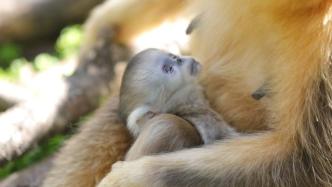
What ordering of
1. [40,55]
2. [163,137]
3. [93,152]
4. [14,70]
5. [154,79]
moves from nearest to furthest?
[163,137] → [154,79] → [93,152] → [14,70] → [40,55]

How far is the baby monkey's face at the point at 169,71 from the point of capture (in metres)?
4.28

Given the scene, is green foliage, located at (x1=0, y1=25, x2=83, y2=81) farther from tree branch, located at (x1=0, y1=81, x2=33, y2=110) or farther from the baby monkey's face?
the baby monkey's face

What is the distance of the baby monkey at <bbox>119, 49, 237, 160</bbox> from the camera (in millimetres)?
3896

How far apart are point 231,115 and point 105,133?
2.44 feet

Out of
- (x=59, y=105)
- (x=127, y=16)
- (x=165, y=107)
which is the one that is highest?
(x=127, y=16)

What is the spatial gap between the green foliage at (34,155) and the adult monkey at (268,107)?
1.92 m

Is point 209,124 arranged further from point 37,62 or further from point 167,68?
point 37,62

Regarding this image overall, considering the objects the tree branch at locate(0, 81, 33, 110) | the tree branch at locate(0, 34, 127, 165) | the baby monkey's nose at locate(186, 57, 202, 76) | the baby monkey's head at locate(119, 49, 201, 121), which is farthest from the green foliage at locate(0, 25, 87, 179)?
the baby monkey's nose at locate(186, 57, 202, 76)

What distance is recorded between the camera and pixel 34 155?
585cm

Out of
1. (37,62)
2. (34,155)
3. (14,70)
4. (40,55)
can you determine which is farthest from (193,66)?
(40,55)

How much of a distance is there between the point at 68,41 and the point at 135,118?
178 inches

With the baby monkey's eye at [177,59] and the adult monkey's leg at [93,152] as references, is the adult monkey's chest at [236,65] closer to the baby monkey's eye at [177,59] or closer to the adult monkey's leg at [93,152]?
the baby monkey's eye at [177,59]

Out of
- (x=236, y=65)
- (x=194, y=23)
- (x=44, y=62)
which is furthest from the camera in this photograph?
(x=44, y=62)

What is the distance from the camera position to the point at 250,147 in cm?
372
